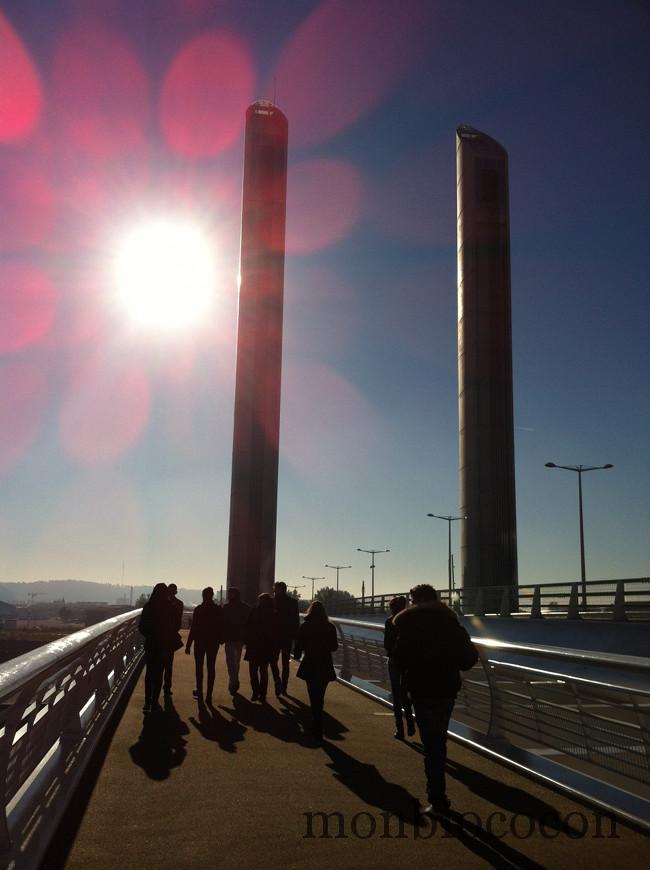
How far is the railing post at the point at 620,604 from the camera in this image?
23.0 metres

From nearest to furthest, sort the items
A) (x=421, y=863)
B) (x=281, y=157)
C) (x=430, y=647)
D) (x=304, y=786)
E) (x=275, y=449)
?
(x=421, y=863) → (x=430, y=647) → (x=304, y=786) → (x=275, y=449) → (x=281, y=157)

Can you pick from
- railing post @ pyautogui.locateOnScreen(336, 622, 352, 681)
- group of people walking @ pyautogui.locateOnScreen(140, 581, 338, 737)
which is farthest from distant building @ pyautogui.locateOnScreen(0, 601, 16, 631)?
group of people walking @ pyautogui.locateOnScreen(140, 581, 338, 737)

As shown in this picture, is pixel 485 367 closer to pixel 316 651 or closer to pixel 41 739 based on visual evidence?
pixel 316 651

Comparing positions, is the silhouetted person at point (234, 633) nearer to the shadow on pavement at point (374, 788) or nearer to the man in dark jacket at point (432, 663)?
the shadow on pavement at point (374, 788)

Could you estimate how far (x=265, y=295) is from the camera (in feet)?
245

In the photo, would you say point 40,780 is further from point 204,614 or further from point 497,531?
point 497,531

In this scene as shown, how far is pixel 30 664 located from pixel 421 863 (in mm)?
2413

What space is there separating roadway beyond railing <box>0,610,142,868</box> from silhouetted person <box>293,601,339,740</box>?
2.30 m

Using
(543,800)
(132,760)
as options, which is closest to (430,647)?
(543,800)

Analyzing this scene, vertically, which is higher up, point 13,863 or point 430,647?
point 430,647

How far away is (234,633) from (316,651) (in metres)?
4.31

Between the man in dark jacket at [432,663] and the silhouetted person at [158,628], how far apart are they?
654 cm

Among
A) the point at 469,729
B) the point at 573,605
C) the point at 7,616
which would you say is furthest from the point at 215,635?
the point at 7,616

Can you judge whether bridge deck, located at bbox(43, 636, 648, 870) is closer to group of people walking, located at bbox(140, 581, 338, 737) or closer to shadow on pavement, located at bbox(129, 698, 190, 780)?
shadow on pavement, located at bbox(129, 698, 190, 780)
